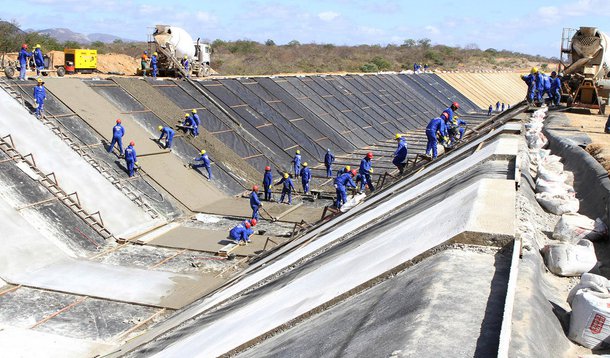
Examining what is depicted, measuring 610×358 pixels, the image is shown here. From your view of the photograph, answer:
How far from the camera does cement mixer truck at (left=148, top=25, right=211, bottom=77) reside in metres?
31.7

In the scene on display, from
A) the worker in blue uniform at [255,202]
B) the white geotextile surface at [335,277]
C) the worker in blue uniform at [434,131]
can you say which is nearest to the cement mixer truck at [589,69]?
the worker in blue uniform at [434,131]

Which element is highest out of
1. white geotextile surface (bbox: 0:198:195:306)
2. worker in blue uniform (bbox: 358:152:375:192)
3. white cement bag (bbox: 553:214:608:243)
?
white cement bag (bbox: 553:214:608:243)

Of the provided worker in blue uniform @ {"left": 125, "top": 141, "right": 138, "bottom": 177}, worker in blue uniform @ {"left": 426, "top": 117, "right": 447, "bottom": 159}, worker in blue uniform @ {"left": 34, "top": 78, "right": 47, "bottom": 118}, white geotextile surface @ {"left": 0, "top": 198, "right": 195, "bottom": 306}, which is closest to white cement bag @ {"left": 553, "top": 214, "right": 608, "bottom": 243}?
white geotextile surface @ {"left": 0, "top": 198, "right": 195, "bottom": 306}

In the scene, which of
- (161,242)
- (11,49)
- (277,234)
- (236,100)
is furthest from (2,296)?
(11,49)

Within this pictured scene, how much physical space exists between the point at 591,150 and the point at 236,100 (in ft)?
58.5

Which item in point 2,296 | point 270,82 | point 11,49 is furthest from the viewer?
point 11,49

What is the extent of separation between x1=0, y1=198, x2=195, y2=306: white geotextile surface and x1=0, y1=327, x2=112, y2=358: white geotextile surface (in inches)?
70.8

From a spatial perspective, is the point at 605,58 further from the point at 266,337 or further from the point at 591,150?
the point at 266,337

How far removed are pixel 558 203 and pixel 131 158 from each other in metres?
14.1

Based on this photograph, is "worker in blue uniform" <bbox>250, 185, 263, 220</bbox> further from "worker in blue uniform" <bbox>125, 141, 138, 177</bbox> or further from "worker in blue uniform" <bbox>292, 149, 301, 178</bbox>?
"worker in blue uniform" <bbox>292, 149, 301, 178</bbox>

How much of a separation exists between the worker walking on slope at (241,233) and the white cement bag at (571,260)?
10.7 m

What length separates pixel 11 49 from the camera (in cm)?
4869

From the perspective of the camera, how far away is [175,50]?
32.8 m

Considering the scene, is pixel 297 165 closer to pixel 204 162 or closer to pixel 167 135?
pixel 204 162
